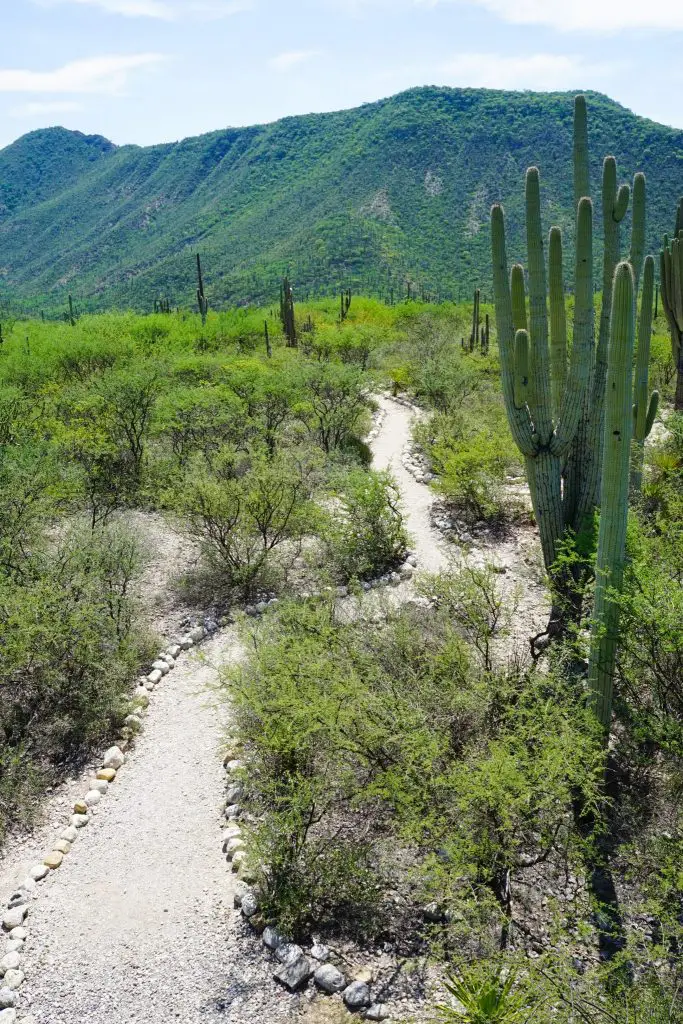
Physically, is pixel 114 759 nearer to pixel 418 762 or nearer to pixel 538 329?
pixel 418 762

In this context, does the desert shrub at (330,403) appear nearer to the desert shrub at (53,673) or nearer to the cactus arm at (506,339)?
the desert shrub at (53,673)

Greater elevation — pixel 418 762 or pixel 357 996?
pixel 418 762

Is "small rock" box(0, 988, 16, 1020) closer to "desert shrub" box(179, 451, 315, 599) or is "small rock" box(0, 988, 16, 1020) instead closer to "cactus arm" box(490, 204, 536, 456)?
"desert shrub" box(179, 451, 315, 599)

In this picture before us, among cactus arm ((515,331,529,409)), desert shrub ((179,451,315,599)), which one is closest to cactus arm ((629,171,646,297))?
cactus arm ((515,331,529,409))

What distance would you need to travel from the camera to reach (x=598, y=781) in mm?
6316

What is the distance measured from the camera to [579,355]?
27.9 feet

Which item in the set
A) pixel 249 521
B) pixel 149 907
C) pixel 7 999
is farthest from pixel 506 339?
pixel 7 999

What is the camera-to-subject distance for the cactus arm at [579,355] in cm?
837

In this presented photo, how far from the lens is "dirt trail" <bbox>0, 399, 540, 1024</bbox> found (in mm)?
5328

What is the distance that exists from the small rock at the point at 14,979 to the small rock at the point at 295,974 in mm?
2117

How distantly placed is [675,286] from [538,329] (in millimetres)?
7744

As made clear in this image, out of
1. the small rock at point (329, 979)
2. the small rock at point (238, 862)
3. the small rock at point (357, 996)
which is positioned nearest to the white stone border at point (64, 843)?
the small rock at point (238, 862)

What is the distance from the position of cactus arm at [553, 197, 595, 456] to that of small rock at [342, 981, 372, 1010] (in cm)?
611

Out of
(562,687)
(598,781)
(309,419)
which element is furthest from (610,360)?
(309,419)
